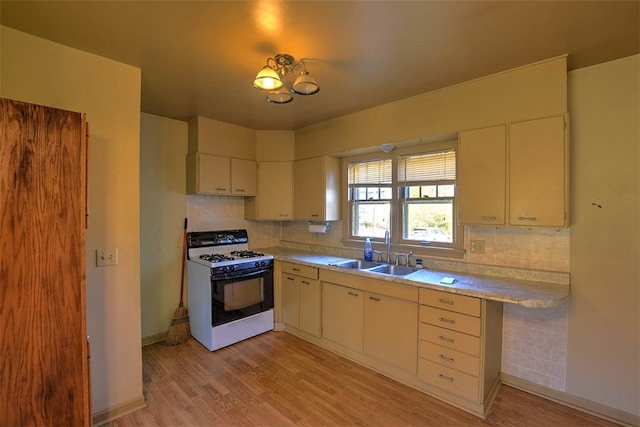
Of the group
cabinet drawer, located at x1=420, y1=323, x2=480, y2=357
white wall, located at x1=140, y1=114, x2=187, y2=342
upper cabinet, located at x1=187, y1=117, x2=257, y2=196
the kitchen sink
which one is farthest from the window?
white wall, located at x1=140, y1=114, x2=187, y2=342

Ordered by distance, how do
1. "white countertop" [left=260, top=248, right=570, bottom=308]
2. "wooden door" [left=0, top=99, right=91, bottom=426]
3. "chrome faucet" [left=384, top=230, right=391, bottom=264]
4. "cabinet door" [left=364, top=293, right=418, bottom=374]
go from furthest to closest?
"chrome faucet" [left=384, top=230, right=391, bottom=264] < "cabinet door" [left=364, top=293, right=418, bottom=374] < "white countertop" [left=260, top=248, right=570, bottom=308] < "wooden door" [left=0, top=99, right=91, bottom=426]

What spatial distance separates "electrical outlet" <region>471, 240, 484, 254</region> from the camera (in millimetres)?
2609

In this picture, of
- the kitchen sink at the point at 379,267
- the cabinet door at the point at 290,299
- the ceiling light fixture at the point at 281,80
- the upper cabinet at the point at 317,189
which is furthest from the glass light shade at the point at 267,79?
the cabinet door at the point at 290,299

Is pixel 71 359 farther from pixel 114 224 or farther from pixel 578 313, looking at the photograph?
pixel 578 313

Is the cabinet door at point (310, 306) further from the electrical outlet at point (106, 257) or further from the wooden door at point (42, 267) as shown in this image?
the wooden door at point (42, 267)

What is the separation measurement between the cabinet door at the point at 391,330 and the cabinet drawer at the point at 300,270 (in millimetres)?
695

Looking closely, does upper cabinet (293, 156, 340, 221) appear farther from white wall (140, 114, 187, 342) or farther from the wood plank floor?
the wood plank floor

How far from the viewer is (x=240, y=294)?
128 inches

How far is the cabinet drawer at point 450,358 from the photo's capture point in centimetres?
213

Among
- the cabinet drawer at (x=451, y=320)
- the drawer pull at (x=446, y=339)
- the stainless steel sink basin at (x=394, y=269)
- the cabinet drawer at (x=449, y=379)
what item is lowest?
the cabinet drawer at (x=449, y=379)

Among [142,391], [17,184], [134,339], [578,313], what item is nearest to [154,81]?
[17,184]

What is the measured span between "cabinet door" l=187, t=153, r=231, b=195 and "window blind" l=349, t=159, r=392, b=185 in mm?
1581

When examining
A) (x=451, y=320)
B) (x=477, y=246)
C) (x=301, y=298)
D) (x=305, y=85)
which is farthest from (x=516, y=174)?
(x=301, y=298)

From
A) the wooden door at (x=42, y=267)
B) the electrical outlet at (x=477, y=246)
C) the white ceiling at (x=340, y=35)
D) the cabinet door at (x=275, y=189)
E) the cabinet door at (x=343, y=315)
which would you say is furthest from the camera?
the cabinet door at (x=275, y=189)
